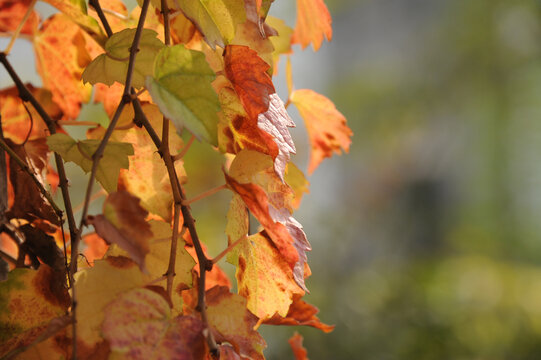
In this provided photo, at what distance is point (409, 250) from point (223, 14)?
21.0 feet

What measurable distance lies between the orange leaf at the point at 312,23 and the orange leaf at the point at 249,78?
118 mm

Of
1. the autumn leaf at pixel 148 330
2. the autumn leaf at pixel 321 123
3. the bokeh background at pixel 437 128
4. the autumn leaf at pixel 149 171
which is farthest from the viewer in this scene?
the bokeh background at pixel 437 128

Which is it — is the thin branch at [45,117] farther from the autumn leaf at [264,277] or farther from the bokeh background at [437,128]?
the bokeh background at [437,128]

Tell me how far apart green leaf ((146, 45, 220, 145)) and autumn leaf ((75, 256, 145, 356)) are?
5 cm

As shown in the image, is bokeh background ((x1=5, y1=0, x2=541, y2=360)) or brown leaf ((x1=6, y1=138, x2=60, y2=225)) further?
bokeh background ((x1=5, y1=0, x2=541, y2=360))

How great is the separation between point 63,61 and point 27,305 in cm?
19

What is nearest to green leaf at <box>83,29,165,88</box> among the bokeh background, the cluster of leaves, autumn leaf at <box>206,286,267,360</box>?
the cluster of leaves

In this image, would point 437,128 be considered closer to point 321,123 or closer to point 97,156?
point 321,123

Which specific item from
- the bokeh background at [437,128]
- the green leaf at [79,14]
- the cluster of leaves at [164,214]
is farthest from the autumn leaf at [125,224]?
the bokeh background at [437,128]

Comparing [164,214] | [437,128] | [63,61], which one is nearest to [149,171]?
[164,214]

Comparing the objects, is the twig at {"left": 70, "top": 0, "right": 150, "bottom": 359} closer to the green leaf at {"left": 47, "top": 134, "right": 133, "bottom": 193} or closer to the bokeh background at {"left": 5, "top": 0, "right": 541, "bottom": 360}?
the green leaf at {"left": 47, "top": 134, "right": 133, "bottom": 193}

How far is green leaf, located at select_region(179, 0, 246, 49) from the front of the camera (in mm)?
205

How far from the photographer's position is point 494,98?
6.32m

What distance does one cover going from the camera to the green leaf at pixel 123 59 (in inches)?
8.8
